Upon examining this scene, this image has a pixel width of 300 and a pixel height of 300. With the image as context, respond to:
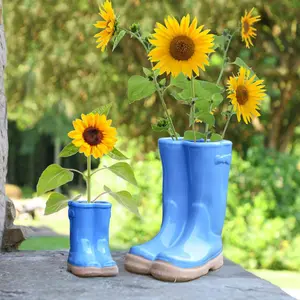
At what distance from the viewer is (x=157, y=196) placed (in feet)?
15.1

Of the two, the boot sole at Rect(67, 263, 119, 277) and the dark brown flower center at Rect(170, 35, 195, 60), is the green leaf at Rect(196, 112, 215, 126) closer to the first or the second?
the dark brown flower center at Rect(170, 35, 195, 60)

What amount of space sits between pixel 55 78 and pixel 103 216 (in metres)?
3.88

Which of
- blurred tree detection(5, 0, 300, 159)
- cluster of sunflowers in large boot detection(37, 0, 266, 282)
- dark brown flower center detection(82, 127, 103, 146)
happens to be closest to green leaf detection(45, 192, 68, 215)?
cluster of sunflowers in large boot detection(37, 0, 266, 282)

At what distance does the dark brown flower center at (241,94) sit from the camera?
2.05 metres

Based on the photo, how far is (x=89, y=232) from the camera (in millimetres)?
1964

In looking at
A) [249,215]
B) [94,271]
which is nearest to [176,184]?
[94,271]

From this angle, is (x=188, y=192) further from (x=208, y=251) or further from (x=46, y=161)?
(x=46, y=161)

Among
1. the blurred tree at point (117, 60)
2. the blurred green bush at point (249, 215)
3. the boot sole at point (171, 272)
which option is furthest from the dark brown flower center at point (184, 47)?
the blurred tree at point (117, 60)

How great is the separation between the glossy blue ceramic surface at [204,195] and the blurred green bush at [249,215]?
2.46 metres

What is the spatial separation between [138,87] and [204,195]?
0.41m

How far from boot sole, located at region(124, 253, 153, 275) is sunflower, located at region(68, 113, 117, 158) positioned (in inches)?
13.6

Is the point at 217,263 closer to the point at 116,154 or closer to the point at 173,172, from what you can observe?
the point at 173,172

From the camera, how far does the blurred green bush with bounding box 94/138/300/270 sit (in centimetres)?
457

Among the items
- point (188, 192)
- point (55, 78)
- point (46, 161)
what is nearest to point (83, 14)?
point (55, 78)
